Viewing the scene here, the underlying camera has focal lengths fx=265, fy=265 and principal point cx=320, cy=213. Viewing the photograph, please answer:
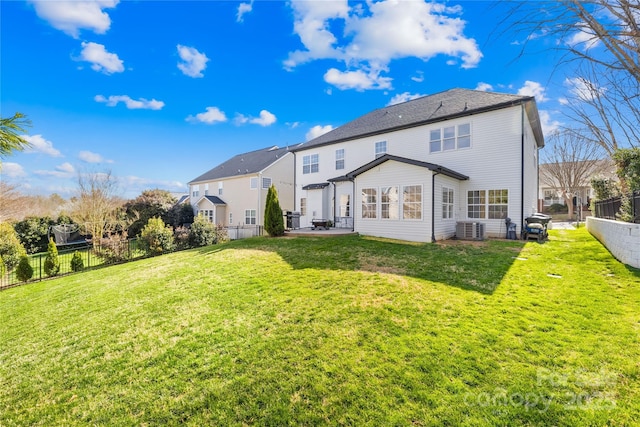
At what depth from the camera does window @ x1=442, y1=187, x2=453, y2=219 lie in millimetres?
11867

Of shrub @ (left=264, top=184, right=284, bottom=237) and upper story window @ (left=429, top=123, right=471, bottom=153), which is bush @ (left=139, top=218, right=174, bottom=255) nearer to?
shrub @ (left=264, top=184, right=284, bottom=237)

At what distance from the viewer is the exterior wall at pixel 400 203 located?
11016mm

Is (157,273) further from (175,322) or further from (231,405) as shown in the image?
(231,405)

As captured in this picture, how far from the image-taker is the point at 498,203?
40.7 feet

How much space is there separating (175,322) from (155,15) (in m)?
12.7

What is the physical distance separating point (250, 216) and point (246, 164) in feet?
21.5

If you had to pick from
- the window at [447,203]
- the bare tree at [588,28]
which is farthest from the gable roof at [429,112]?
the bare tree at [588,28]

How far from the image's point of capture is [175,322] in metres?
5.09

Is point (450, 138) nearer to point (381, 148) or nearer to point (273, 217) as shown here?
point (381, 148)

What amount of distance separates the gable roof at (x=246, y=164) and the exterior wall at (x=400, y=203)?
15.4m

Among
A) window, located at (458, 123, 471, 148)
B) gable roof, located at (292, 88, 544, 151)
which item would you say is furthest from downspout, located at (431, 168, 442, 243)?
gable roof, located at (292, 88, 544, 151)

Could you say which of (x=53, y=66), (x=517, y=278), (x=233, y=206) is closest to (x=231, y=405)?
(x=517, y=278)

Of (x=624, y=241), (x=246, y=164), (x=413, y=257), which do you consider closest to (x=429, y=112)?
(x=413, y=257)

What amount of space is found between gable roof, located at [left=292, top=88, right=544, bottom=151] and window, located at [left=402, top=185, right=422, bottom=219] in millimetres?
4852
